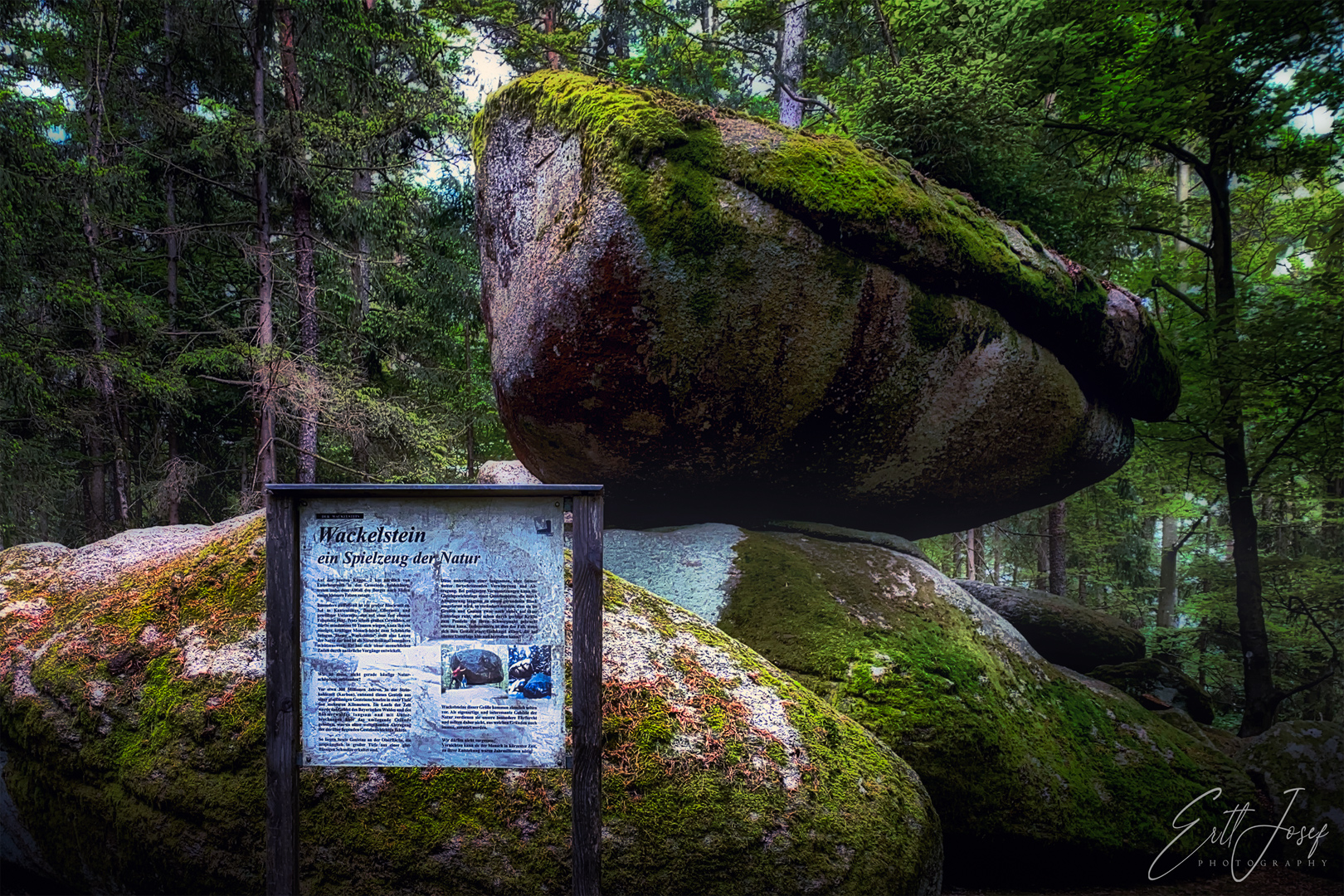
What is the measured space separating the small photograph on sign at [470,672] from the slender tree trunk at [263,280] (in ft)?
30.5

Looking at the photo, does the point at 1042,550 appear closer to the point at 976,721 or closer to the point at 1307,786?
the point at 1307,786

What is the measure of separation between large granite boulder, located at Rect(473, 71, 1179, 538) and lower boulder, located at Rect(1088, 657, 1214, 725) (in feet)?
8.61

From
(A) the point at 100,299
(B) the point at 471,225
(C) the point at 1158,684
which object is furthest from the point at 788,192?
(B) the point at 471,225

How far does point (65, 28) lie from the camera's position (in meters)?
13.6

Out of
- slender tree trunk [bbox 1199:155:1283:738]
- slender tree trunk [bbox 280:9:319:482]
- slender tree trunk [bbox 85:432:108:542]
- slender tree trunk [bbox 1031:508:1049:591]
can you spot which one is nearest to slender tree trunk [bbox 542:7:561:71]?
slender tree trunk [bbox 280:9:319:482]

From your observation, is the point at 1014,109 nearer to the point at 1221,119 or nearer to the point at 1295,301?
the point at 1221,119

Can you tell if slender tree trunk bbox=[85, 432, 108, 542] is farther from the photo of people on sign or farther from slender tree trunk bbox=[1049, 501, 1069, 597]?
slender tree trunk bbox=[1049, 501, 1069, 597]

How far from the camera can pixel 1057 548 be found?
12.5m

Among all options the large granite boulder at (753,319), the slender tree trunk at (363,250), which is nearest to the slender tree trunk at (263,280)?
the slender tree trunk at (363,250)

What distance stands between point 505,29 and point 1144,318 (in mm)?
13904

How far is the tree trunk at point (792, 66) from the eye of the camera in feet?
36.0

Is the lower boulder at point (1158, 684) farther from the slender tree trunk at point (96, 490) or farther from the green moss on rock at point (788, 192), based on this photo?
the slender tree trunk at point (96, 490)

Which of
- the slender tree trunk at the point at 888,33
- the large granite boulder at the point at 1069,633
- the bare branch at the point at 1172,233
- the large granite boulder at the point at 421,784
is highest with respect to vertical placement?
the slender tree trunk at the point at 888,33

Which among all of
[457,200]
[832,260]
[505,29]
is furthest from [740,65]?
[832,260]
